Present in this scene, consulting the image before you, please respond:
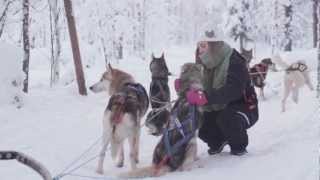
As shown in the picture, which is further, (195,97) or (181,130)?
(181,130)

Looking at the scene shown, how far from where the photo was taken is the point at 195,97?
5270 mm

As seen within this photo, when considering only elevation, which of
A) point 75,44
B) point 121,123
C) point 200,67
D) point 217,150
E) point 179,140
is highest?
point 200,67

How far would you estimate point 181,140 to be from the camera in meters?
5.36

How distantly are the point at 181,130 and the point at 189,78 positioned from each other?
1.85 feet

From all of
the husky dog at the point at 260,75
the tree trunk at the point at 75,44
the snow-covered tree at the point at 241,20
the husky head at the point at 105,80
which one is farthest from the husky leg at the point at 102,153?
the snow-covered tree at the point at 241,20

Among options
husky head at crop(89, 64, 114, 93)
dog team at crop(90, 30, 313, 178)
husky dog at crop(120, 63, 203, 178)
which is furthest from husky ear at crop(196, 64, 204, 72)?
husky head at crop(89, 64, 114, 93)

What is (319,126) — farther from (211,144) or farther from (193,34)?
(193,34)

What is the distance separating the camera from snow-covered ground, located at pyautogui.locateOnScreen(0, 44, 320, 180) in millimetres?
5055

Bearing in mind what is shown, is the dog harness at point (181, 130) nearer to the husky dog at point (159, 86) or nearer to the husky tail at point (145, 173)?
the husky tail at point (145, 173)

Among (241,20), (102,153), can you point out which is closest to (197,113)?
(102,153)

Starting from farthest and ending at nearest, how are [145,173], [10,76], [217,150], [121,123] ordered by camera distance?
[10,76], [217,150], [121,123], [145,173]

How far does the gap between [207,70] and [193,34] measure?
208 feet

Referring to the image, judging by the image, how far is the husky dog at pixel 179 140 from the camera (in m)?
5.29

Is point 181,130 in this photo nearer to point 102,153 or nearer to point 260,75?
point 102,153
